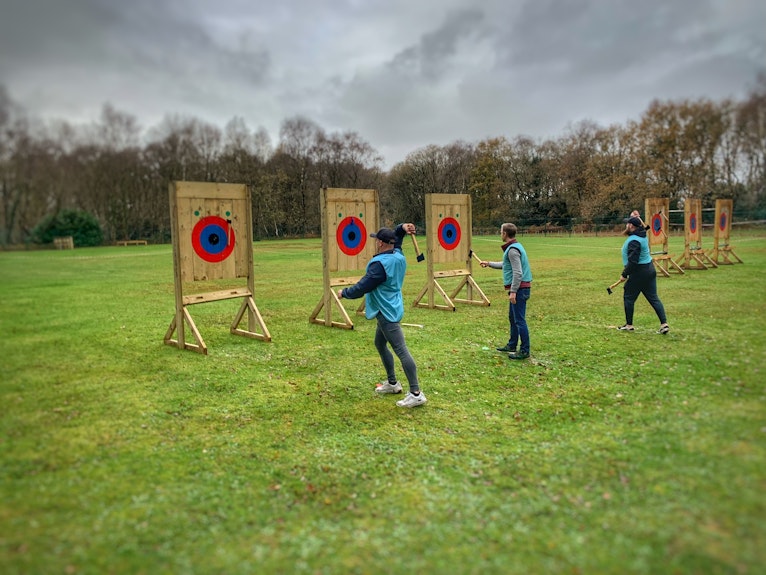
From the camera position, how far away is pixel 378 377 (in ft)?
21.0

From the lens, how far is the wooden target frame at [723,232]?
13.6m

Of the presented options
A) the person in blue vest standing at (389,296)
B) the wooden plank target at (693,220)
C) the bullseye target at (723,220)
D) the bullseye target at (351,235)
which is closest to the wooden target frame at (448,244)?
the bullseye target at (351,235)

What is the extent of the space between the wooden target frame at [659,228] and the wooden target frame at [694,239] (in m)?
0.75

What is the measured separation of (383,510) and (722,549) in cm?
188

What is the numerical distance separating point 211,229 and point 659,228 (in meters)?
13.9

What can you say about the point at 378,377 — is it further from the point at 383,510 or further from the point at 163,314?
the point at 163,314

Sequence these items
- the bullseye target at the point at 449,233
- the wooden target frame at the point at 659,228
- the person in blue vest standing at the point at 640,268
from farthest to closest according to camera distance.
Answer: the wooden target frame at the point at 659,228 < the bullseye target at the point at 449,233 < the person in blue vest standing at the point at 640,268

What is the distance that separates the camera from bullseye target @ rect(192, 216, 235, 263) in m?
7.89

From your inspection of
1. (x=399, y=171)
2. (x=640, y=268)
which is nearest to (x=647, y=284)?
(x=640, y=268)

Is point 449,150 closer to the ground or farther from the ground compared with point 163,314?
farther from the ground

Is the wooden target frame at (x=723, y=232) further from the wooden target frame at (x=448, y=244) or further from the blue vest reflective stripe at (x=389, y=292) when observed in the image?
the blue vest reflective stripe at (x=389, y=292)

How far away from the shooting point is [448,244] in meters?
11.6

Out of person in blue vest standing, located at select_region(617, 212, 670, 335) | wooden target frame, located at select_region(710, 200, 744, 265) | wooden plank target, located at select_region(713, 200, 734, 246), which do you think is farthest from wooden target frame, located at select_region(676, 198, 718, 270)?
person in blue vest standing, located at select_region(617, 212, 670, 335)

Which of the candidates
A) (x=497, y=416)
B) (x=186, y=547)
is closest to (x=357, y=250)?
(x=497, y=416)
